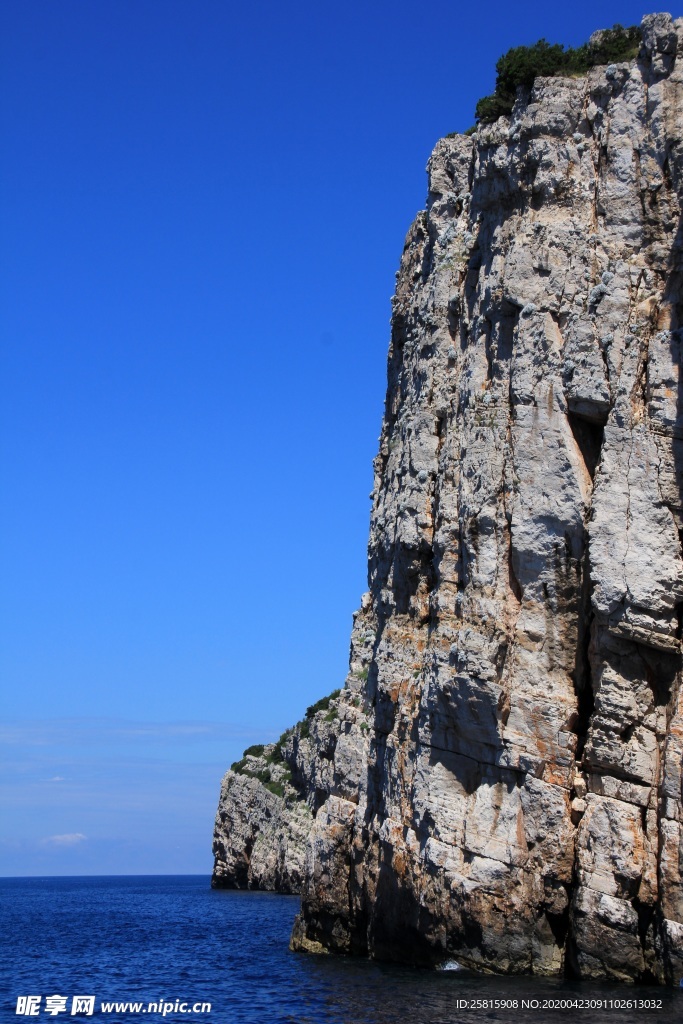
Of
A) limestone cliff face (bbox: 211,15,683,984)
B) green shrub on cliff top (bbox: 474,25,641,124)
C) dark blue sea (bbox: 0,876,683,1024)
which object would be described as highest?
green shrub on cliff top (bbox: 474,25,641,124)

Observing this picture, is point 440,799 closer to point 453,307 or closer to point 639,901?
point 639,901

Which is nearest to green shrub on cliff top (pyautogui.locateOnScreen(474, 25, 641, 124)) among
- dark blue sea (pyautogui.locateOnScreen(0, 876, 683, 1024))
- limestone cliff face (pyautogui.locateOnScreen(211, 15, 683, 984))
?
limestone cliff face (pyautogui.locateOnScreen(211, 15, 683, 984))

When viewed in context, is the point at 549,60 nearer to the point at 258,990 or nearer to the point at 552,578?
the point at 552,578

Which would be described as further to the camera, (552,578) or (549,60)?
(549,60)

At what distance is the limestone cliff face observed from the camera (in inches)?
1155

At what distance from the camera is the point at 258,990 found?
1296 inches

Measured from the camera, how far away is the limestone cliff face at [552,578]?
29.3 meters

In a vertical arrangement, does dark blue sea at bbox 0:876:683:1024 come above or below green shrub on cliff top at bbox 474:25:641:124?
below

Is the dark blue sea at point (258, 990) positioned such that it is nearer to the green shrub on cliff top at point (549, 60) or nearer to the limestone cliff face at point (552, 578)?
the limestone cliff face at point (552, 578)

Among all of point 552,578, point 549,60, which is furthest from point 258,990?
point 549,60

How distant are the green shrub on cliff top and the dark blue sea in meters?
26.2

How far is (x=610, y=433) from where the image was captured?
3092 centimetres

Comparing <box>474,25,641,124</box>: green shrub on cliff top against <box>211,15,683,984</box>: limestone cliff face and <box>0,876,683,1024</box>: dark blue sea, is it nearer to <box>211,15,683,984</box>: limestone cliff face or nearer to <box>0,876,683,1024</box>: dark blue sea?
<box>211,15,683,984</box>: limestone cliff face

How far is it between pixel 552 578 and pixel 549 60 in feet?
53.7
